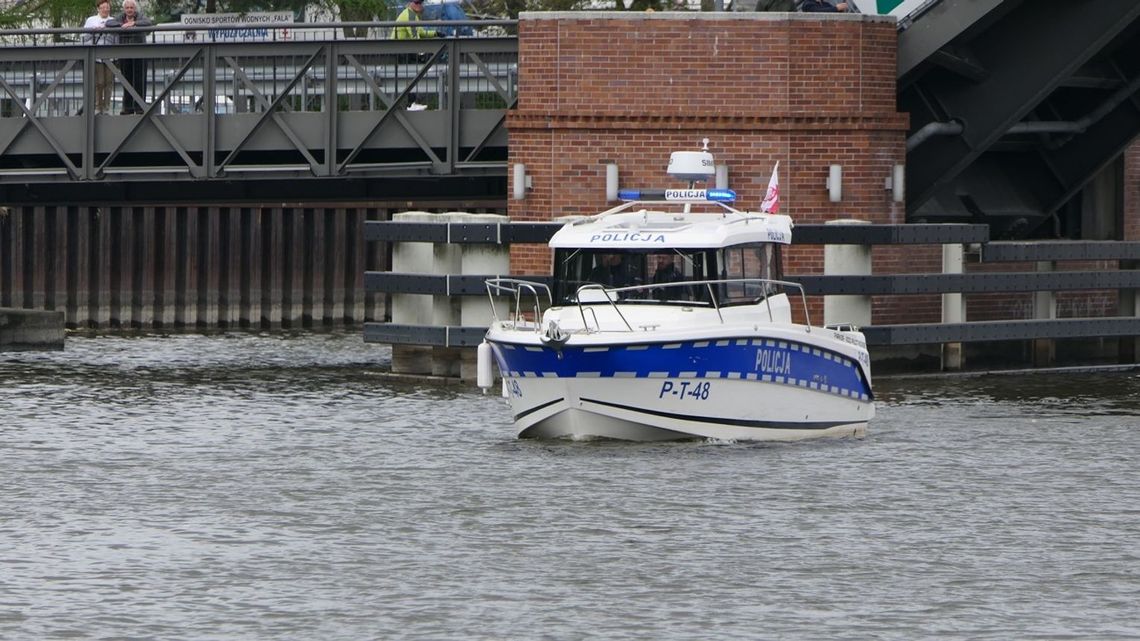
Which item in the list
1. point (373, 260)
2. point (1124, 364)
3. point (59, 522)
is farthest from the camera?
point (373, 260)

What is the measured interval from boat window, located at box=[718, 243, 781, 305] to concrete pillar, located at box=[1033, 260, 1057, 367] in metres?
8.11

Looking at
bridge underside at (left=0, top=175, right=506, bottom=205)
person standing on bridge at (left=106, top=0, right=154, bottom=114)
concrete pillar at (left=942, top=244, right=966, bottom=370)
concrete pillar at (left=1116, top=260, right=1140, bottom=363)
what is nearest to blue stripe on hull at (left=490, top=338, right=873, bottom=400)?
concrete pillar at (left=942, top=244, right=966, bottom=370)

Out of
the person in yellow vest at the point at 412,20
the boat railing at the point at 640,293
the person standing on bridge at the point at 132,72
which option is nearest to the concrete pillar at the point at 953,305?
the boat railing at the point at 640,293

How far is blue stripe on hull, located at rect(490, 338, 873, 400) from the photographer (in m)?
20.3

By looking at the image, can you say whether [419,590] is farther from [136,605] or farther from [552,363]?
[552,363]

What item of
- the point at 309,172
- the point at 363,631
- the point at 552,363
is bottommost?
the point at 363,631

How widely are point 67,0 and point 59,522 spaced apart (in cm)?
3344

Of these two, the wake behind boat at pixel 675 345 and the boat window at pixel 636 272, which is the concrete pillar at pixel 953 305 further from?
the boat window at pixel 636 272

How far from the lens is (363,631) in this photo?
13.6 m

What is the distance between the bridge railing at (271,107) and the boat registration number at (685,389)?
1101 centimetres

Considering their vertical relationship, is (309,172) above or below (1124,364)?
above

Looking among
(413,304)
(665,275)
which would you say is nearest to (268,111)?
(413,304)

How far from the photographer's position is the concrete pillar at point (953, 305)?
92.3ft

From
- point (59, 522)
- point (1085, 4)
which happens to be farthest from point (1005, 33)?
point (59, 522)
